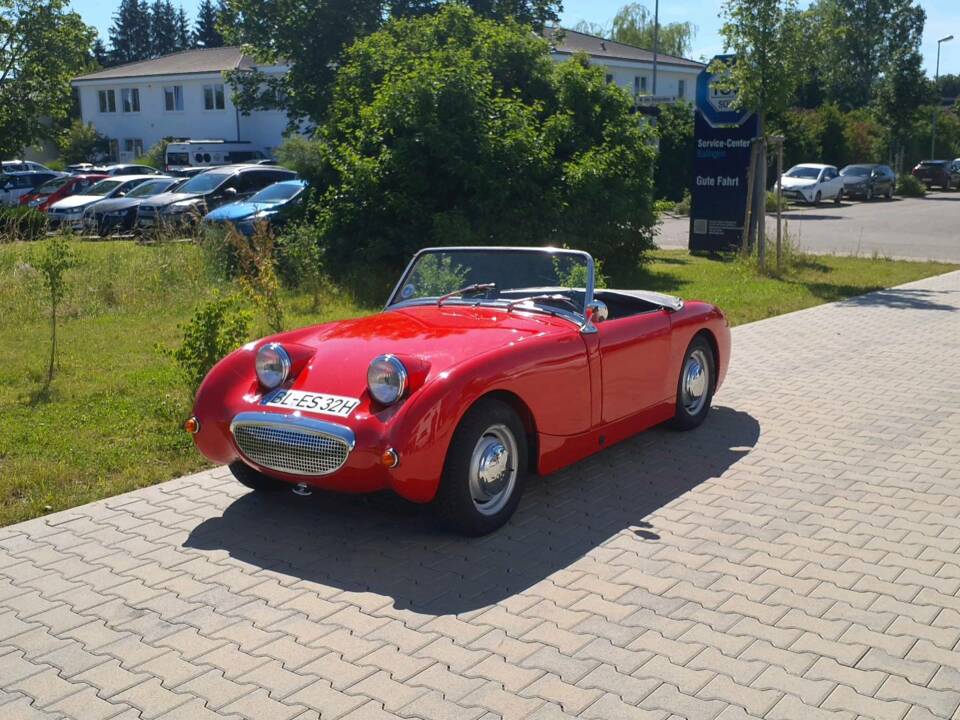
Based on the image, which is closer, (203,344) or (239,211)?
(203,344)

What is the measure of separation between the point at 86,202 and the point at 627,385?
71.6ft

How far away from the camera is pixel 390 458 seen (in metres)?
4.68

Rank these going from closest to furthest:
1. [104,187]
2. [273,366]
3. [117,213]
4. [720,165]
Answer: [273,366] → [720,165] → [117,213] → [104,187]

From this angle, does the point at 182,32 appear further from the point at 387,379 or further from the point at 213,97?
the point at 387,379

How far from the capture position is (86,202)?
982 inches

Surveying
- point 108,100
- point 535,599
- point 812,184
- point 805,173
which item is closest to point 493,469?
point 535,599

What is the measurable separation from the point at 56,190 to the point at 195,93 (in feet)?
88.6

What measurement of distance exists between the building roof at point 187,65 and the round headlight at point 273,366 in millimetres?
48402

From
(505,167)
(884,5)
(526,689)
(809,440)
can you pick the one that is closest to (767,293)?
(505,167)

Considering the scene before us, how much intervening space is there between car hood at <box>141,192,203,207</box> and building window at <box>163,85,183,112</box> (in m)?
35.3

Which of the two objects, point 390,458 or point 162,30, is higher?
point 162,30

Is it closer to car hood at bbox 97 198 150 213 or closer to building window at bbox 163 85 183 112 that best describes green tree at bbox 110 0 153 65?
building window at bbox 163 85 183 112

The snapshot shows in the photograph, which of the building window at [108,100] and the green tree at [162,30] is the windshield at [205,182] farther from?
the green tree at [162,30]

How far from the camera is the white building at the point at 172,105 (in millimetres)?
51844
